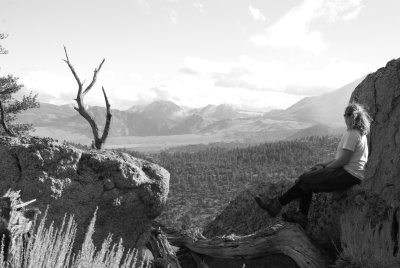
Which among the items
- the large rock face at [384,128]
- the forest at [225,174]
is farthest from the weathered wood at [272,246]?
the forest at [225,174]

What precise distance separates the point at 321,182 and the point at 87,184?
5.49m

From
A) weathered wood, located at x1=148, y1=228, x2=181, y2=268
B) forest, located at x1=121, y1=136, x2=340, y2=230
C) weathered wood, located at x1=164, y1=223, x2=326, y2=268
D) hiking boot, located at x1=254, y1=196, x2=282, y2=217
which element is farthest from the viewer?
forest, located at x1=121, y1=136, x2=340, y2=230

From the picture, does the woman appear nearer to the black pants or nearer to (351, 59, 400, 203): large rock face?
the black pants

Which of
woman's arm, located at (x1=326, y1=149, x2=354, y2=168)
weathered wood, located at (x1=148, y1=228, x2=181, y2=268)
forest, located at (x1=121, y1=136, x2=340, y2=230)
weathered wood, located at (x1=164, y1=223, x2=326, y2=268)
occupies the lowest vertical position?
forest, located at (x1=121, y1=136, x2=340, y2=230)

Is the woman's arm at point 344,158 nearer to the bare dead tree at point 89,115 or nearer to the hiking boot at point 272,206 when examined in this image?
the hiking boot at point 272,206

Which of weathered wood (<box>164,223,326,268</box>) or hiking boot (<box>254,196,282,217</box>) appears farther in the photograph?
hiking boot (<box>254,196,282,217</box>)

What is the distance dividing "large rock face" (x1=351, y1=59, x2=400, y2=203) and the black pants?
99 cm

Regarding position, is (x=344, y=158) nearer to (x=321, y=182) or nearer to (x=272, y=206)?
(x=321, y=182)

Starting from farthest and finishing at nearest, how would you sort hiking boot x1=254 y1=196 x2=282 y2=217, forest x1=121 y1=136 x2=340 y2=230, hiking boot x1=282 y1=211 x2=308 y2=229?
forest x1=121 y1=136 x2=340 y2=230 < hiking boot x1=254 y1=196 x2=282 y2=217 < hiking boot x1=282 y1=211 x2=308 y2=229

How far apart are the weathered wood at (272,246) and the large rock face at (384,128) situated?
68.9 inches

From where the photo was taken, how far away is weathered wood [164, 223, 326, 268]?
724cm

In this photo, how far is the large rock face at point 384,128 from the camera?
798cm

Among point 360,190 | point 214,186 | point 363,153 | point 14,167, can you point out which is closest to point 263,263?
point 360,190

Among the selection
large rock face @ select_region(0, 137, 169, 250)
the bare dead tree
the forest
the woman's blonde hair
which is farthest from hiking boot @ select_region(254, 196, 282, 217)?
the forest
